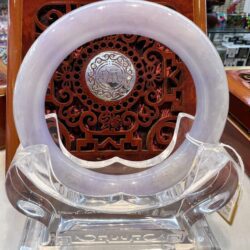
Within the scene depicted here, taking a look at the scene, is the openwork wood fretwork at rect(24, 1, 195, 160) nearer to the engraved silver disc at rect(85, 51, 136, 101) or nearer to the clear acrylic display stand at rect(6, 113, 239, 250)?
the engraved silver disc at rect(85, 51, 136, 101)

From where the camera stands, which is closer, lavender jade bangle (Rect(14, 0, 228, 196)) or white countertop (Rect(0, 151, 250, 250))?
lavender jade bangle (Rect(14, 0, 228, 196))

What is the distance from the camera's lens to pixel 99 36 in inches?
18.2

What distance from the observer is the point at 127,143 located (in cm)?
65

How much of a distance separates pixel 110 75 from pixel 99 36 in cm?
12

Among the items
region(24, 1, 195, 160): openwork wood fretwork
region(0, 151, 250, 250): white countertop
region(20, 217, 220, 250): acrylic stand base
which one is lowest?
region(0, 151, 250, 250): white countertop

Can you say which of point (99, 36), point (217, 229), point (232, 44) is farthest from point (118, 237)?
point (232, 44)

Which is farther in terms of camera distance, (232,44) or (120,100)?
(232,44)

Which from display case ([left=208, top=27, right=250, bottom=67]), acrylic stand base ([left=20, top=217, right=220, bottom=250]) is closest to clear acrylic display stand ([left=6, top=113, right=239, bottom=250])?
acrylic stand base ([left=20, top=217, right=220, bottom=250])

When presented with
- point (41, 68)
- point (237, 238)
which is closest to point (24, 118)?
point (41, 68)

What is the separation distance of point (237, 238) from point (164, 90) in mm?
280

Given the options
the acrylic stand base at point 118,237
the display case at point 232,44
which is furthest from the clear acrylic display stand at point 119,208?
the display case at point 232,44

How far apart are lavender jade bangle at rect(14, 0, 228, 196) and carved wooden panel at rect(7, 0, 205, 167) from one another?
0.14m

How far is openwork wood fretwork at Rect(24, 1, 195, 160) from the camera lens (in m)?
0.61

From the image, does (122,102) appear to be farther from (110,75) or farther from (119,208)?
(119,208)
